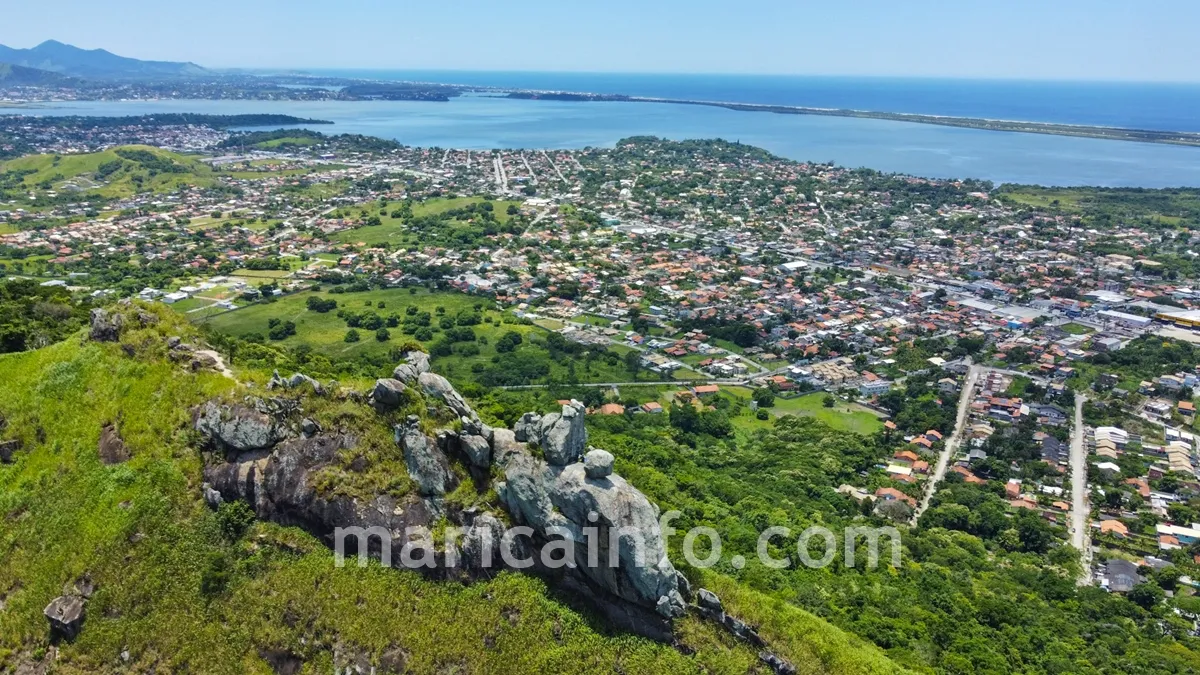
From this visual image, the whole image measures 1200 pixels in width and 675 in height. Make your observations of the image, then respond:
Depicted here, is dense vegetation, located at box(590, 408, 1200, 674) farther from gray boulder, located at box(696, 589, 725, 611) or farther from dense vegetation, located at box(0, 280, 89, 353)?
dense vegetation, located at box(0, 280, 89, 353)

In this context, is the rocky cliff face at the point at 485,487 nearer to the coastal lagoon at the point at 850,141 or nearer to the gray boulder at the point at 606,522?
the gray boulder at the point at 606,522

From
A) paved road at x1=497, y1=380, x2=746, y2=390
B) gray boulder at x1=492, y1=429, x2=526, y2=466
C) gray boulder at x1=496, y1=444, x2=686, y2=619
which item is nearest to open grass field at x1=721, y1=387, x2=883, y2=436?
paved road at x1=497, y1=380, x2=746, y2=390

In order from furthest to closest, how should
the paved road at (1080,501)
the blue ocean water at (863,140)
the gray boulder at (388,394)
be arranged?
the blue ocean water at (863,140) → the paved road at (1080,501) → the gray boulder at (388,394)

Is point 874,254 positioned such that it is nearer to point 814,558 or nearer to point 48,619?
point 814,558

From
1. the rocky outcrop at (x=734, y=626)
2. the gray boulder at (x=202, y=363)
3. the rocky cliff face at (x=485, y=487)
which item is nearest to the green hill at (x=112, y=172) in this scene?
the gray boulder at (x=202, y=363)

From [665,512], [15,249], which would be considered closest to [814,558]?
[665,512]

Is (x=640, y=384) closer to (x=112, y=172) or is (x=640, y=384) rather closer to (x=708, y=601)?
(x=708, y=601)
